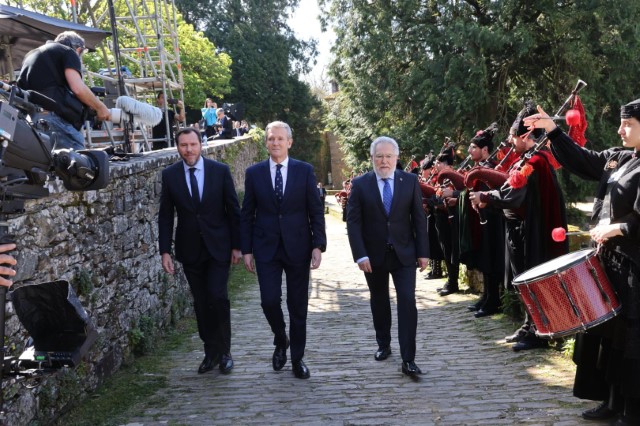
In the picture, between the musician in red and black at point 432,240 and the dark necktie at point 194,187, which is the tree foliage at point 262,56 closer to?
the musician in red and black at point 432,240

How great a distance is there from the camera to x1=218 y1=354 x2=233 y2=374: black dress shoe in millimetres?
6395

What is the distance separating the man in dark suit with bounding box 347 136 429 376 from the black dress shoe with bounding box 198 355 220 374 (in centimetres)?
159

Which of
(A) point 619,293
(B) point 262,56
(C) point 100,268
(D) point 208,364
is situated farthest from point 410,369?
(B) point 262,56

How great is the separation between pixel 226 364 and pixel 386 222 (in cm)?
192

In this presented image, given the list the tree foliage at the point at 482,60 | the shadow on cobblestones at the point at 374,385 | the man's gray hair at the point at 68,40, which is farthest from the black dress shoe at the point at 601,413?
the tree foliage at the point at 482,60

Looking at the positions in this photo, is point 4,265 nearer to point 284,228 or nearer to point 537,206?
point 284,228

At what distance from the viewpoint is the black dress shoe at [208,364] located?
21.1 feet

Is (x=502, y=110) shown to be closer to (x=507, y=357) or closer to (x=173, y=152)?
(x=173, y=152)

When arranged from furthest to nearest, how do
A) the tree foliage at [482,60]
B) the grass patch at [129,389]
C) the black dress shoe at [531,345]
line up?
1. the tree foliage at [482,60]
2. the black dress shoe at [531,345]
3. the grass patch at [129,389]

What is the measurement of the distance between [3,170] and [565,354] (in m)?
5.02

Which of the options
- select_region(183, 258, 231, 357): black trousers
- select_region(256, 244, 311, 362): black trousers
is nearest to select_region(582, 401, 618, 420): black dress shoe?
select_region(256, 244, 311, 362): black trousers

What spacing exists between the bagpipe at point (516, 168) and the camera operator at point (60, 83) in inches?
145

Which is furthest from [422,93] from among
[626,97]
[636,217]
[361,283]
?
[636,217]

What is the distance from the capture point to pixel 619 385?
458 centimetres
